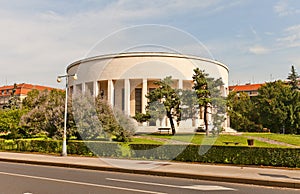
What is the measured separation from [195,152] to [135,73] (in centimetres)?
3515

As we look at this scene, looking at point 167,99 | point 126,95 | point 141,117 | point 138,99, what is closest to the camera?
point 167,99

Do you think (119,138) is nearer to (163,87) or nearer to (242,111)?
(163,87)

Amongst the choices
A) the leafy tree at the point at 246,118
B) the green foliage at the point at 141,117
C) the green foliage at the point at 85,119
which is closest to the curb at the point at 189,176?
the green foliage at the point at 85,119

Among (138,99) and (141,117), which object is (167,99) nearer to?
(141,117)

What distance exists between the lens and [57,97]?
30.6 m

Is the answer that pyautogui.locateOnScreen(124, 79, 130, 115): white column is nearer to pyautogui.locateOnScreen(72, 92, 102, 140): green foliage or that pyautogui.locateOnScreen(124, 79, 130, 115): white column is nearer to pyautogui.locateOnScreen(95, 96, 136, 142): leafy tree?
pyautogui.locateOnScreen(95, 96, 136, 142): leafy tree

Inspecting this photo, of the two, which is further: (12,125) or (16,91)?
(16,91)

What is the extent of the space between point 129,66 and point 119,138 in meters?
30.0

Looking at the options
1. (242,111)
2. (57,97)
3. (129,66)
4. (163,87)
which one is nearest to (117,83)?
(129,66)

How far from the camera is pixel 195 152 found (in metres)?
18.8

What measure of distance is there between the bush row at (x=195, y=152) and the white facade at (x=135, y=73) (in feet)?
94.0

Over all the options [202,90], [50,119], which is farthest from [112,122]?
[202,90]

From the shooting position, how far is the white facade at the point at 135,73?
5134cm

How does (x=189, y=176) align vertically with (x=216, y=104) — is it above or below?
below
